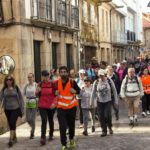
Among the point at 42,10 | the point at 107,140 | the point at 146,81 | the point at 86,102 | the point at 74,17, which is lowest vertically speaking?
the point at 107,140

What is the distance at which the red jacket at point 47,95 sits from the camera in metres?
11.9

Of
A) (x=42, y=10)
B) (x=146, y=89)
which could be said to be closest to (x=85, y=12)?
(x=42, y=10)

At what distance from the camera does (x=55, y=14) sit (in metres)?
22.1

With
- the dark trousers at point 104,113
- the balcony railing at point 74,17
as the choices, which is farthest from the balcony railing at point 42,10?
the dark trousers at point 104,113

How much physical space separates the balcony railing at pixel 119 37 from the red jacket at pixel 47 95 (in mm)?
28286

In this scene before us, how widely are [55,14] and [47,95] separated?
10.6 metres

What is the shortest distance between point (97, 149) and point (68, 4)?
1439 centimetres

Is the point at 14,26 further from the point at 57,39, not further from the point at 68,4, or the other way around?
the point at 68,4

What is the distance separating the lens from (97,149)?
1109cm

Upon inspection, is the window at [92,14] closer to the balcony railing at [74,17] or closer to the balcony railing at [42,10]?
the balcony railing at [74,17]

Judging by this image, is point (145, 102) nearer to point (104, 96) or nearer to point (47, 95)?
point (104, 96)

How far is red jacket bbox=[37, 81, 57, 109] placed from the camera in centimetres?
1188

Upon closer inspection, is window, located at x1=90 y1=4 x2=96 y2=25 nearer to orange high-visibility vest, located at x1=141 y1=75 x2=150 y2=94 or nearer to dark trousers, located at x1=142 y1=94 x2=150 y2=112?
dark trousers, located at x1=142 y1=94 x2=150 y2=112

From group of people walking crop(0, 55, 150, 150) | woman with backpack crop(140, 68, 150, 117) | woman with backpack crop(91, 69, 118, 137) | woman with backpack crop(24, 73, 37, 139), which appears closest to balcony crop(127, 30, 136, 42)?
woman with backpack crop(140, 68, 150, 117)
